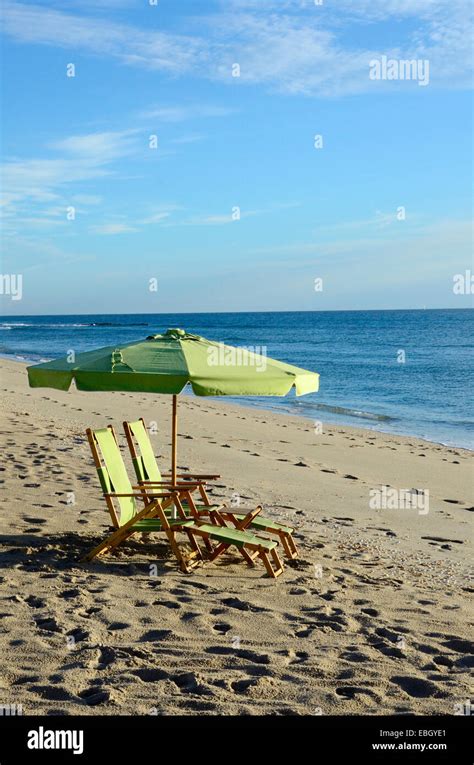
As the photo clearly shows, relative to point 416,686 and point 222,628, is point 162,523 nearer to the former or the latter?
point 222,628

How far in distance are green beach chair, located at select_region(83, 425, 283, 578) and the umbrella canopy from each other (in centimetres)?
56

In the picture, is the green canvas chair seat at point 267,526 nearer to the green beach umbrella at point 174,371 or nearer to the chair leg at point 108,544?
the chair leg at point 108,544

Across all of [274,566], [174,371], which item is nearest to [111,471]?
[174,371]

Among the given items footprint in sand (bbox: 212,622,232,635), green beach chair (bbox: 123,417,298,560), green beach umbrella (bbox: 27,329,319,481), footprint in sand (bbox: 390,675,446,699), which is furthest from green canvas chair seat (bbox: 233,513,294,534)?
footprint in sand (bbox: 390,675,446,699)

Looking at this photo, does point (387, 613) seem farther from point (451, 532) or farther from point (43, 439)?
point (43, 439)

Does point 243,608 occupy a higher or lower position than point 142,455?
lower

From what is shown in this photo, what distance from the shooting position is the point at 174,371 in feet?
19.5

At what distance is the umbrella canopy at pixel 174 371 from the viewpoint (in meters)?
5.93

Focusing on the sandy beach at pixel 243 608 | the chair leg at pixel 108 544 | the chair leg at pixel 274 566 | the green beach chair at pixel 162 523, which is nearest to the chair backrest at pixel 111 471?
the green beach chair at pixel 162 523

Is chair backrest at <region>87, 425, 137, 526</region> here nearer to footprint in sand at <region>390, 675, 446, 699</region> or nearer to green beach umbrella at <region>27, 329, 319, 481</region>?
green beach umbrella at <region>27, 329, 319, 481</region>

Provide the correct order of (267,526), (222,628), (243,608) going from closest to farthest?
(222,628)
(243,608)
(267,526)

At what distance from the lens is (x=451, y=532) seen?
27.3 feet

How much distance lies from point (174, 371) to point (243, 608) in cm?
177
